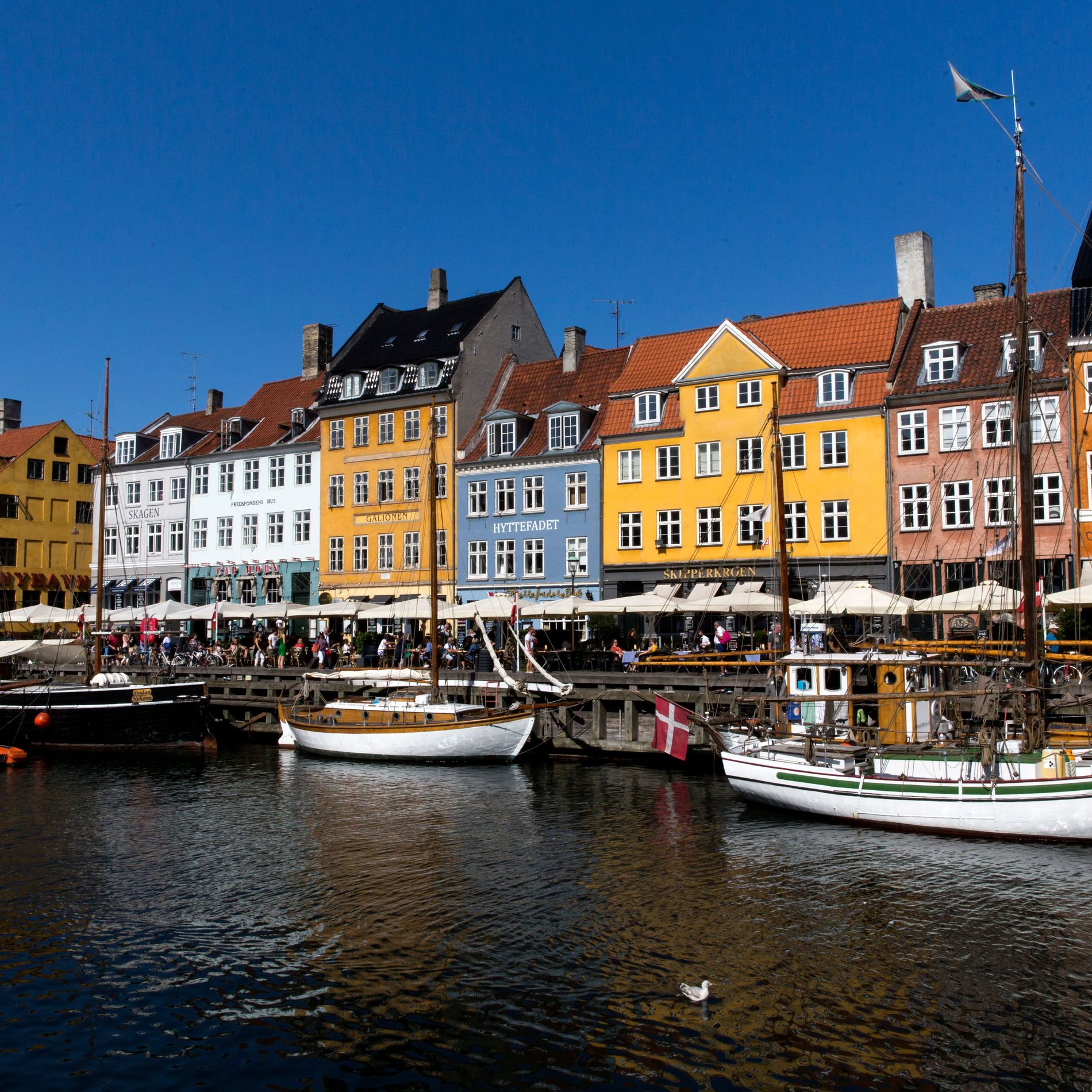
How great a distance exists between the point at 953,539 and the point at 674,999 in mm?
31201

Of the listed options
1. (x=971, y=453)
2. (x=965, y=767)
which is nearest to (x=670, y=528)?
(x=971, y=453)

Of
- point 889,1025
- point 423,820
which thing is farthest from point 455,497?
point 889,1025

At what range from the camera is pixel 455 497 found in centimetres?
5381

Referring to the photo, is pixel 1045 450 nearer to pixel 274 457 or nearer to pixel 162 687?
pixel 162 687

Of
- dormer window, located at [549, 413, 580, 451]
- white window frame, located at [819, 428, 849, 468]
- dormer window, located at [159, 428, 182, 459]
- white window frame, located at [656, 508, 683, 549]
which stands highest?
dormer window, located at [159, 428, 182, 459]

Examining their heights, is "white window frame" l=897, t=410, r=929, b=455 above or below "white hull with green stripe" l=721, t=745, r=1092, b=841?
above

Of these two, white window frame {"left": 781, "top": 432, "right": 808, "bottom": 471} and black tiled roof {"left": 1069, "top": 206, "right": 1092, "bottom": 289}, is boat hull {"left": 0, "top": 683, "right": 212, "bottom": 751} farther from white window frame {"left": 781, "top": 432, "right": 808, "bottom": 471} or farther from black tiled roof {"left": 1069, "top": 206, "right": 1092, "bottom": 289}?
black tiled roof {"left": 1069, "top": 206, "right": 1092, "bottom": 289}

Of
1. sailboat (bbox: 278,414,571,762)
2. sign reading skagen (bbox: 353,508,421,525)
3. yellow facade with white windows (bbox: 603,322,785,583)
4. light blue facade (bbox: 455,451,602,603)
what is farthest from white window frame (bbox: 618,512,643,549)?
sailboat (bbox: 278,414,571,762)

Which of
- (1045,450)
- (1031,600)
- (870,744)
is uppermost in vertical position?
(1045,450)

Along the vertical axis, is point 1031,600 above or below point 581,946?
above

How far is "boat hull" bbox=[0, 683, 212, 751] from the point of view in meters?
38.9

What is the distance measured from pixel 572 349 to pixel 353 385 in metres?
12.3

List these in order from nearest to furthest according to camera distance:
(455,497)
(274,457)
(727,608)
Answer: (727,608), (455,497), (274,457)

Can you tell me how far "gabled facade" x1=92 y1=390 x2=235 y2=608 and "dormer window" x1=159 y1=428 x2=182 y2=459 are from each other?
1.4 inches
